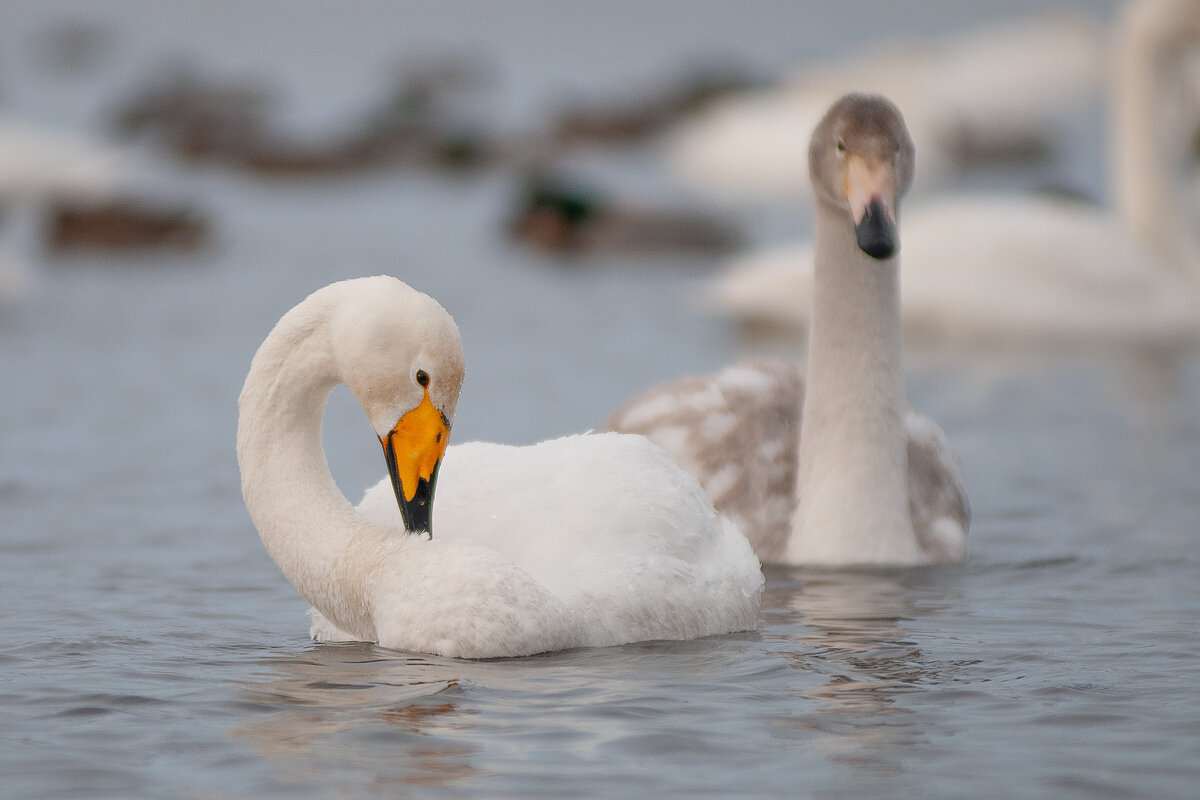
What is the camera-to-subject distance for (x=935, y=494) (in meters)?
7.76

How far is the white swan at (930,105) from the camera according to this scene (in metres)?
28.0

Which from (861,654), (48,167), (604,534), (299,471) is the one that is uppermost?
(48,167)

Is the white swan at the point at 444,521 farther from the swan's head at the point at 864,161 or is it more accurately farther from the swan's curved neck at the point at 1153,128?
the swan's curved neck at the point at 1153,128

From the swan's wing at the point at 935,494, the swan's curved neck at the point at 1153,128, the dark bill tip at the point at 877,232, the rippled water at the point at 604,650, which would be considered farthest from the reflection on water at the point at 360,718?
the swan's curved neck at the point at 1153,128

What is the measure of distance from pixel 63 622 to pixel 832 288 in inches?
118

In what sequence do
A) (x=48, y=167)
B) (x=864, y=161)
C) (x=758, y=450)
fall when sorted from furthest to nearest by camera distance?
(x=48, y=167), (x=758, y=450), (x=864, y=161)

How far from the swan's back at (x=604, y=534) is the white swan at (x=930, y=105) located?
1494 cm

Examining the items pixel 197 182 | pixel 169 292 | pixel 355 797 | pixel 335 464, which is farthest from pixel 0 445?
pixel 197 182

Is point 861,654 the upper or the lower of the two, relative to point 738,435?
lower

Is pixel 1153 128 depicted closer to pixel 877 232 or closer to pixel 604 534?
pixel 877 232

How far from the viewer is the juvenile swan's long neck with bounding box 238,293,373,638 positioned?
19.3ft

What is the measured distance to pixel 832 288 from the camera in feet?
24.8

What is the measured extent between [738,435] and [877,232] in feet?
4.52

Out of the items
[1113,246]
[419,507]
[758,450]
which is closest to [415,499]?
[419,507]
